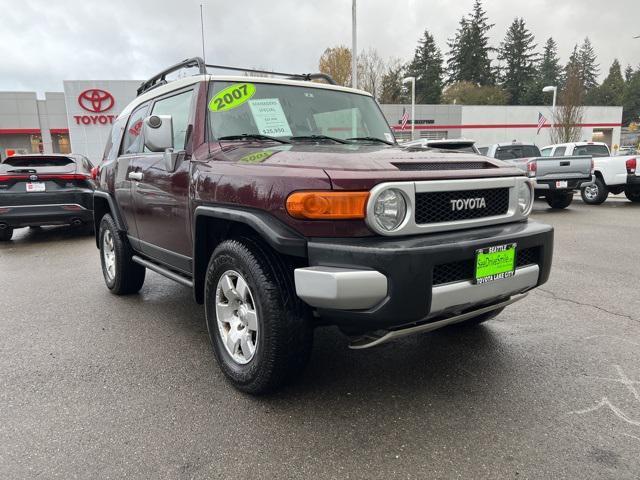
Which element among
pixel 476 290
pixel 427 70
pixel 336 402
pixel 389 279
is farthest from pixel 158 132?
pixel 427 70

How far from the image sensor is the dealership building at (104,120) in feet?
82.8

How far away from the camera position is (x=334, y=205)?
2.30 metres

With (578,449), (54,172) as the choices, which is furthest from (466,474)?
(54,172)

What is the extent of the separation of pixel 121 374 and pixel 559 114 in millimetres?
39948

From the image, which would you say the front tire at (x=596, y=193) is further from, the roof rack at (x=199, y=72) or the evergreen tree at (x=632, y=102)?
the evergreen tree at (x=632, y=102)

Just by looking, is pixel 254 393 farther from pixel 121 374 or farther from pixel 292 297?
pixel 121 374

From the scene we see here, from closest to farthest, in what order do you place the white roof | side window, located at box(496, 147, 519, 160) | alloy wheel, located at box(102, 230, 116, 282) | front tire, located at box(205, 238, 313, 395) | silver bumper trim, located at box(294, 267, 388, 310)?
silver bumper trim, located at box(294, 267, 388, 310) < front tire, located at box(205, 238, 313, 395) < the white roof < alloy wheel, located at box(102, 230, 116, 282) < side window, located at box(496, 147, 519, 160)

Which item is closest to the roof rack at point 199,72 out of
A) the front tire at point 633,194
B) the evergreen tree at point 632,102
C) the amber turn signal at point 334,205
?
the amber turn signal at point 334,205

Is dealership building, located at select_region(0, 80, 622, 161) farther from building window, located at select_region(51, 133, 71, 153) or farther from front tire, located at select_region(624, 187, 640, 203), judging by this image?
front tire, located at select_region(624, 187, 640, 203)

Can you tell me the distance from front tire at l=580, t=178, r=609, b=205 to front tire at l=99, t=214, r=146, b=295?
11639mm

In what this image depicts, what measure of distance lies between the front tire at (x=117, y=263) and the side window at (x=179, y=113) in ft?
4.89

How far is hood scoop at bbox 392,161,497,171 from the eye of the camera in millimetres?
2554

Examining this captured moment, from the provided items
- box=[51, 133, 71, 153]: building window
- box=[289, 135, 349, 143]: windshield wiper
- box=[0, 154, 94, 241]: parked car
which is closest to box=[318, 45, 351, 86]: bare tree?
box=[51, 133, 71, 153]: building window

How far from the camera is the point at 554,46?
82.1 m
